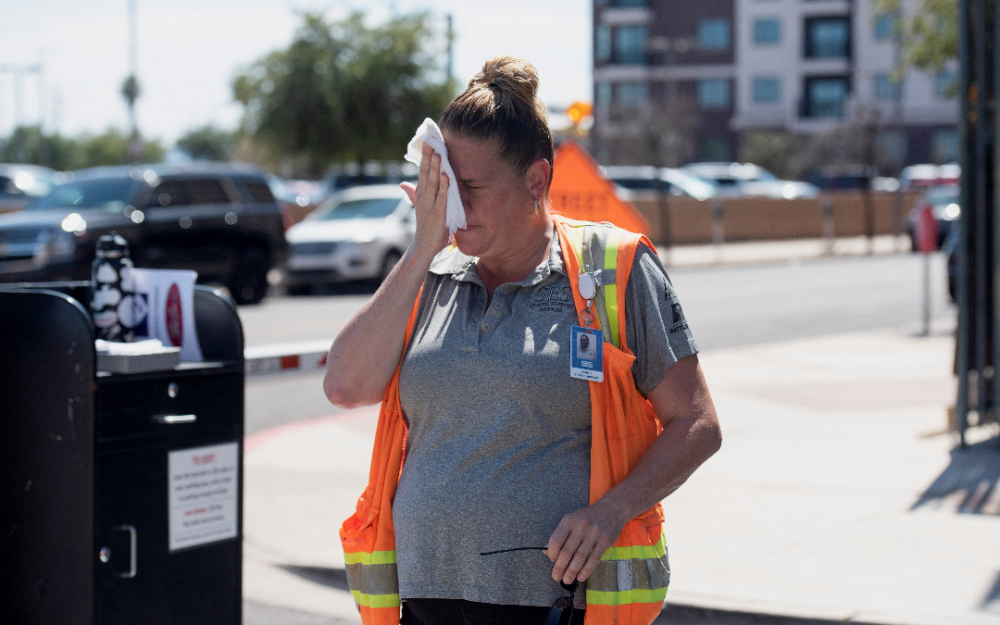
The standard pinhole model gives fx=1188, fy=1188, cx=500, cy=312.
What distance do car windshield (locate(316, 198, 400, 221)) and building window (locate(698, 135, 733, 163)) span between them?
49717 millimetres

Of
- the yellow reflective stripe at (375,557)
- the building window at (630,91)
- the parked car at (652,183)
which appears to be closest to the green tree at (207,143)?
the building window at (630,91)

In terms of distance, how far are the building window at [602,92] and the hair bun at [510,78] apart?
222ft

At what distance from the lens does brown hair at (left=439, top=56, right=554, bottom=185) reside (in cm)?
227

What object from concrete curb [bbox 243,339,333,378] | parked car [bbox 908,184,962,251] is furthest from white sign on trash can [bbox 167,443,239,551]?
parked car [bbox 908,184,962,251]

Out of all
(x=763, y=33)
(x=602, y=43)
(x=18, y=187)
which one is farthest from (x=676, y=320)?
(x=602, y=43)

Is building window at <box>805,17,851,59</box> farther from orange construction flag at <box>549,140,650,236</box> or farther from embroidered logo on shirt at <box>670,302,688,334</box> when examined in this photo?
embroidered logo on shirt at <box>670,302,688,334</box>

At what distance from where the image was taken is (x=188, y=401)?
3561 mm

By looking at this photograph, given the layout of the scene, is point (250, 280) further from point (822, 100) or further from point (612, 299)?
point (822, 100)

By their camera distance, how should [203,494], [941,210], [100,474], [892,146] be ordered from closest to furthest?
[100,474] < [203,494] < [941,210] < [892,146]

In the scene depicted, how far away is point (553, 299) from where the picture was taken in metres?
2.31

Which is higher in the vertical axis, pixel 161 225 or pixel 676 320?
pixel 161 225

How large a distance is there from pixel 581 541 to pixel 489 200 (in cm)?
68

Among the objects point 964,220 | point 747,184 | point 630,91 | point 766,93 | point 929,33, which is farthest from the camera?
point 630,91

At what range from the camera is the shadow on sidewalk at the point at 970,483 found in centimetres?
600
